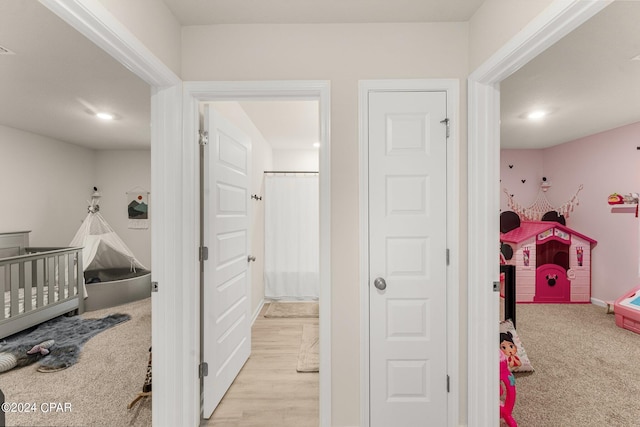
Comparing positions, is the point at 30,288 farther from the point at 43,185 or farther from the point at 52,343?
the point at 43,185

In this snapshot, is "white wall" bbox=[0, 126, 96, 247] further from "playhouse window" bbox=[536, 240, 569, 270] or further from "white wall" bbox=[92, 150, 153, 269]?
"playhouse window" bbox=[536, 240, 569, 270]

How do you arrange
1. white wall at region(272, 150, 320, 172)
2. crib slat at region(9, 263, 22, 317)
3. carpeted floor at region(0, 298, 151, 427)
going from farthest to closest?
white wall at region(272, 150, 320, 172)
crib slat at region(9, 263, 22, 317)
carpeted floor at region(0, 298, 151, 427)

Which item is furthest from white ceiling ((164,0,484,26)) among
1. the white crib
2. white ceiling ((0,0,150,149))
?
the white crib

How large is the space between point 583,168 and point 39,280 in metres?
6.85

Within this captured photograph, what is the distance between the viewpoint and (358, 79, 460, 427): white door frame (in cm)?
158

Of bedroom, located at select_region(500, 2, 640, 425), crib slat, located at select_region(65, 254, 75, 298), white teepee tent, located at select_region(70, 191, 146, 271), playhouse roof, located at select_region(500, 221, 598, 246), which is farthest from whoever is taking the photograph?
playhouse roof, located at select_region(500, 221, 598, 246)

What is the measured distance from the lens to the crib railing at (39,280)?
1.77m

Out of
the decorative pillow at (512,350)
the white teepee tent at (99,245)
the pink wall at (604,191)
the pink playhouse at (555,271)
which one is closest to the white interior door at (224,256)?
the white teepee tent at (99,245)

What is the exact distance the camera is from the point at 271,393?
Answer: 6.63 ft

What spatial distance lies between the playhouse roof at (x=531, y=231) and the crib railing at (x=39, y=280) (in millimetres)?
5523

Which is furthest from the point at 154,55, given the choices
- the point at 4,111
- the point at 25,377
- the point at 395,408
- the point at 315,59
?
the point at 395,408

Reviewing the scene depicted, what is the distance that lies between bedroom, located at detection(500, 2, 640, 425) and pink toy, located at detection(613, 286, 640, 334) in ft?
0.34

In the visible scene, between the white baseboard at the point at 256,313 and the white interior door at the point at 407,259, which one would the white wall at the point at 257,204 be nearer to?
the white baseboard at the point at 256,313

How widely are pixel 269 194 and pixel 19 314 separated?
114 inches
